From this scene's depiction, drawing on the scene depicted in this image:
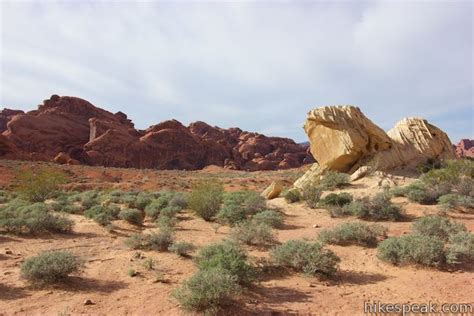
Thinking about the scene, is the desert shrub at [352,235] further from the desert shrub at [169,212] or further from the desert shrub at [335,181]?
the desert shrub at [335,181]

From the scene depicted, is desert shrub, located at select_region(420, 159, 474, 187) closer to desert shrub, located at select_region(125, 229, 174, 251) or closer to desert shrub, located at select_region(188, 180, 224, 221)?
desert shrub, located at select_region(188, 180, 224, 221)

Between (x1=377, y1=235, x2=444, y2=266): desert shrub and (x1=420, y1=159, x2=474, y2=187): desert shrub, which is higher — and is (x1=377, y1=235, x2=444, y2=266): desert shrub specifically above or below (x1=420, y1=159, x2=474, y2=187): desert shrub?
below

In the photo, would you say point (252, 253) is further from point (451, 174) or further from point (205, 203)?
point (451, 174)

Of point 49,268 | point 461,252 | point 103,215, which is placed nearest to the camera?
point 49,268

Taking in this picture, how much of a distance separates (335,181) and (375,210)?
21.7 feet

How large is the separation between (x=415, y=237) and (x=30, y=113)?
81.9 meters

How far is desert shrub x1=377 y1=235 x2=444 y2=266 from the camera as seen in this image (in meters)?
7.53

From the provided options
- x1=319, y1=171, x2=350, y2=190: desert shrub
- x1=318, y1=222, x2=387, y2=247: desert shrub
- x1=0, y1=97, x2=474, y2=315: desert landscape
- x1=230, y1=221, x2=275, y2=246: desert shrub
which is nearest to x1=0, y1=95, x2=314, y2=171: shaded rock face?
x1=0, y1=97, x2=474, y2=315: desert landscape

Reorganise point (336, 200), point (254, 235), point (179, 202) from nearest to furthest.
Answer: point (254, 235) → point (336, 200) → point (179, 202)

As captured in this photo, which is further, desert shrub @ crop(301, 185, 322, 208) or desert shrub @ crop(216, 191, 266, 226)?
desert shrub @ crop(301, 185, 322, 208)

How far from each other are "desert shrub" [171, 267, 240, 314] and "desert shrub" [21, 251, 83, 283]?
2.69 meters

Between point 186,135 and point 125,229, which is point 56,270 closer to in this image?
point 125,229

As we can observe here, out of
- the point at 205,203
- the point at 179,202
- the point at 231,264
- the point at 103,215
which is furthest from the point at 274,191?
the point at 231,264

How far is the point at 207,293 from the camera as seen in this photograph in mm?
5449
